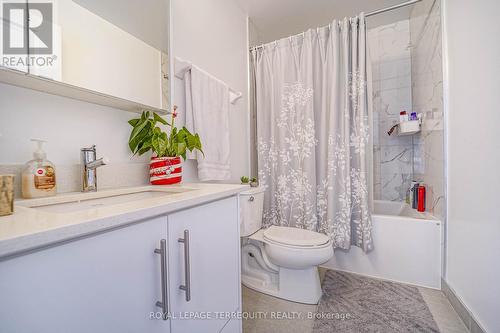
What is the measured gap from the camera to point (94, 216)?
1.47 feet

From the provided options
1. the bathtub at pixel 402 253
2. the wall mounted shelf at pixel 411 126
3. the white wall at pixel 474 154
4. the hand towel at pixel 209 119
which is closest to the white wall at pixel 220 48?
the hand towel at pixel 209 119

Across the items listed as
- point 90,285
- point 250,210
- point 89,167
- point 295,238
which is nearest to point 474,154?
point 295,238

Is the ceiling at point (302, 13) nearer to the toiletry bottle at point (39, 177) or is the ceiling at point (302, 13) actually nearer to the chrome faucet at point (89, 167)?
the chrome faucet at point (89, 167)

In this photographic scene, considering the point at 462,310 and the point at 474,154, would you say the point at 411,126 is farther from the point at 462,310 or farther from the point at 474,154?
the point at 462,310

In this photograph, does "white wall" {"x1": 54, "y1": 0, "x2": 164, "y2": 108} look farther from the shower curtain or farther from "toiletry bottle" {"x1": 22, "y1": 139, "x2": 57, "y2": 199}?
the shower curtain

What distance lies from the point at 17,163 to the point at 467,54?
2.14 meters

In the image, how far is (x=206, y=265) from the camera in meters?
0.77

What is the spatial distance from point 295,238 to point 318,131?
0.92 m

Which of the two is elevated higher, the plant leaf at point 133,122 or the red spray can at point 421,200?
the plant leaf at point 133,122

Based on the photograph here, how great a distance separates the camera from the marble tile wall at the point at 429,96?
5.29 feet

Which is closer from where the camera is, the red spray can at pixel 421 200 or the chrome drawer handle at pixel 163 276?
the chrome drawer handle at pixel 163 276

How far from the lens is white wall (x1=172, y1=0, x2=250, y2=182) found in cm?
139

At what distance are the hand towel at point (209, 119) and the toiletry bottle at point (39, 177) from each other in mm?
711

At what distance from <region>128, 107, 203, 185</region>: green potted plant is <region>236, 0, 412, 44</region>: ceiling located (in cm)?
168
